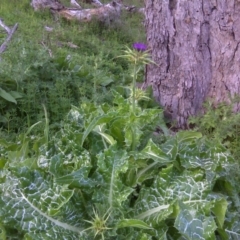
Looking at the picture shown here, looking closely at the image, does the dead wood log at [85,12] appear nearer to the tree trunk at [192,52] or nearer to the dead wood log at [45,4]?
the dead wood log at [45,4]

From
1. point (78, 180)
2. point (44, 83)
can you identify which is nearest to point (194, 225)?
point (78, 180)

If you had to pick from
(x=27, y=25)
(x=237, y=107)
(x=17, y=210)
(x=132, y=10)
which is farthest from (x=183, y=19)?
(x=132, y=10)

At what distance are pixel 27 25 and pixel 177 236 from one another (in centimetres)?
475

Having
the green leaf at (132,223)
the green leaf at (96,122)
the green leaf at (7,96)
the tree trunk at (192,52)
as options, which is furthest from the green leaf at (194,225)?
the green leaf at (7,96)

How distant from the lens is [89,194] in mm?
2084

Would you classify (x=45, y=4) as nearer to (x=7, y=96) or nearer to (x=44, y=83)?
(x=44, y=83)

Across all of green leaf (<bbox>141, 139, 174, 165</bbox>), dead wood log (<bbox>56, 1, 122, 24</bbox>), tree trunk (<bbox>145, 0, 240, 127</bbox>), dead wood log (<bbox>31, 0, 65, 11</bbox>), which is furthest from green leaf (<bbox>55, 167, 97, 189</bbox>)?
dead wood log (<bbox>31, 0, 65, 11</bbox>)

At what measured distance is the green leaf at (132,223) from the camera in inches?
70.2

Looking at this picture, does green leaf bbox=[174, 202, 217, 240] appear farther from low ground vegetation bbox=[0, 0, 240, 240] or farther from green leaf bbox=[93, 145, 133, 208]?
green leaf bbox=[93, 145, 133, 208]

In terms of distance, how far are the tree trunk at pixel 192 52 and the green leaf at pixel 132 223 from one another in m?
1.50

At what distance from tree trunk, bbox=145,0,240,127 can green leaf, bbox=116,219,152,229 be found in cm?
150

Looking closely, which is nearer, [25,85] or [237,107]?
[237,107]

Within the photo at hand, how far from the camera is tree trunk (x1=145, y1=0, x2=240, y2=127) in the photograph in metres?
2.94

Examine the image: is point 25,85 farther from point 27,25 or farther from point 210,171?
point 27,25
